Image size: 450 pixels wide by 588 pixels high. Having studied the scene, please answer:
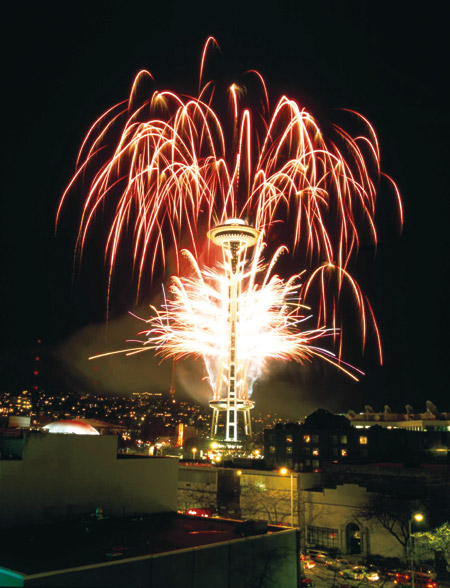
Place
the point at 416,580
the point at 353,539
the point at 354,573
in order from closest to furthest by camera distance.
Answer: the point at 416,580 → the point at 354,573 → the point at 353,539

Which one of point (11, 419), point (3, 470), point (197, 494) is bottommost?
point (197, 494)

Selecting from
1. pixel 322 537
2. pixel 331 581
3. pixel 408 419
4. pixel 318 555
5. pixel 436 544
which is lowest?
pixel 318 555

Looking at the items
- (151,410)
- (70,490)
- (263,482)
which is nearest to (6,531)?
(70,490)

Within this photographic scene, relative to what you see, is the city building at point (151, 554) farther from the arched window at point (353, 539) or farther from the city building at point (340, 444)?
the city building at point (340, 444)

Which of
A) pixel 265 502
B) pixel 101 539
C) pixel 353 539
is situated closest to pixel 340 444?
pixel 265 502

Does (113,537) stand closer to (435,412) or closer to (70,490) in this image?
(70,490)

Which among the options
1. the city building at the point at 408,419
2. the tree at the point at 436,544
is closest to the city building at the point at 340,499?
the tree at the point at 436,544

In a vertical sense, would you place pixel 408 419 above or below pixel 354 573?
above

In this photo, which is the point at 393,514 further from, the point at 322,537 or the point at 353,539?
the point at 322,537
